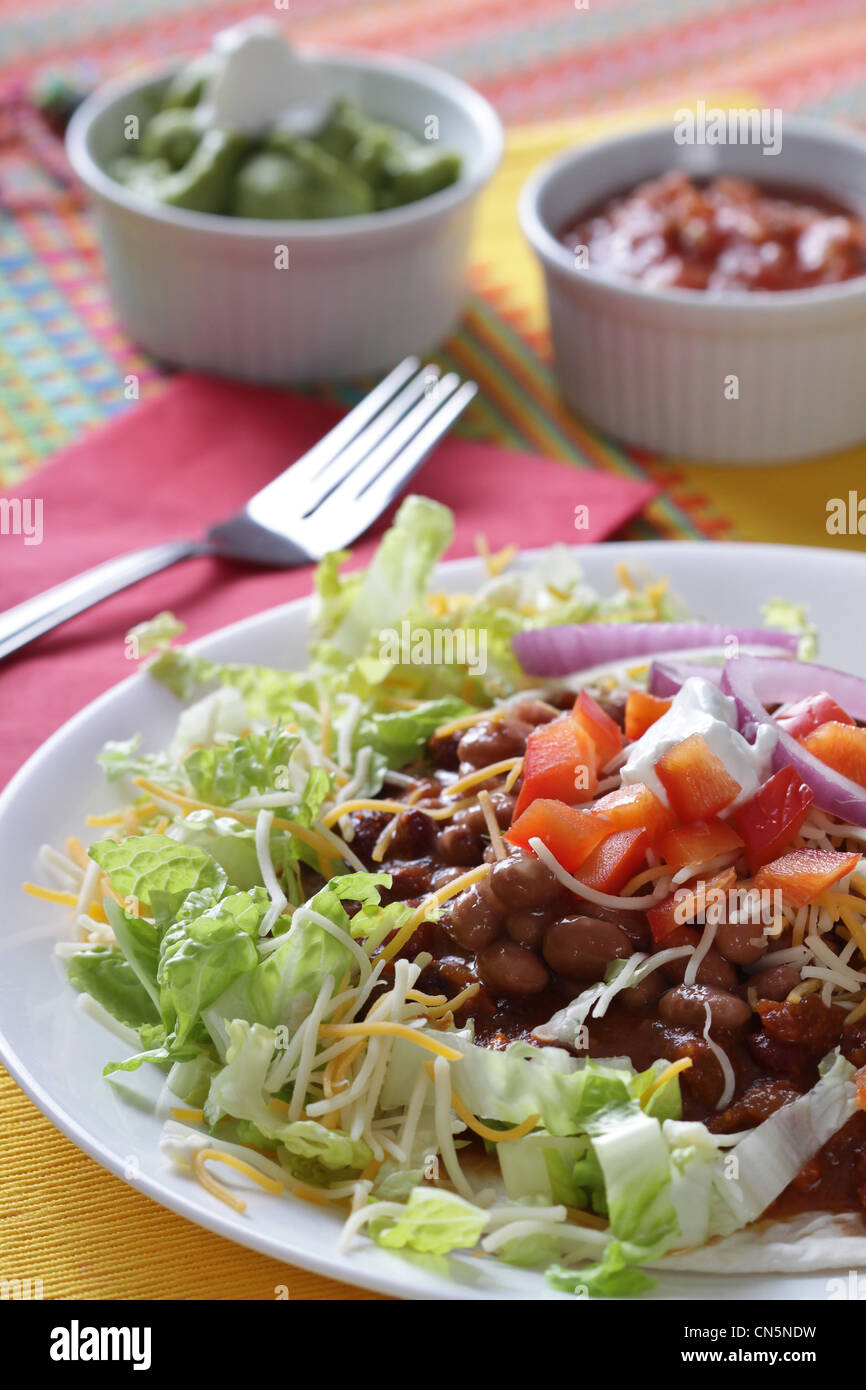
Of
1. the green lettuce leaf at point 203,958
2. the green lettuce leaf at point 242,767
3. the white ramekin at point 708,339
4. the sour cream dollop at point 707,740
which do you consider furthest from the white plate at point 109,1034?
the white ramekin at point 708,339

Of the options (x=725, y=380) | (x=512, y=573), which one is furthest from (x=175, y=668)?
(x=725, y=380)

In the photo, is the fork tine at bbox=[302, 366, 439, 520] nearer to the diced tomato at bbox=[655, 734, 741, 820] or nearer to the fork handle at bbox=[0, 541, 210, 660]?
the fork handle at bbox=[0, 541, 210, 660]

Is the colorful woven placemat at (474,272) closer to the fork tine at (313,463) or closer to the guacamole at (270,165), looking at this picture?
the guacamole at (270,165)

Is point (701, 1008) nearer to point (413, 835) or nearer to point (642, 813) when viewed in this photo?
point (642, 813)

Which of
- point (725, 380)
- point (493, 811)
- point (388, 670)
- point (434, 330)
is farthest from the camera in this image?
point (434, 330)

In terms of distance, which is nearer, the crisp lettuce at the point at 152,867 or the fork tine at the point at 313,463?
the crisp lettuce at the point at 152,867

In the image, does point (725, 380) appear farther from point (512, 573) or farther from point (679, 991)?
point (679, 991)

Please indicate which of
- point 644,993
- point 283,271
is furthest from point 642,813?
point 283,271
